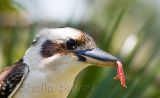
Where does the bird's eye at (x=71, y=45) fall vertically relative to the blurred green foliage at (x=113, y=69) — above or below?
above

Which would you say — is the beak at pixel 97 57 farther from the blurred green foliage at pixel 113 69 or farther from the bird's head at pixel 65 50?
the blurred green foliage at pixel 113 69

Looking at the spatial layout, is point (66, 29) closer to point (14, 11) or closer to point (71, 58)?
point (71, 58)

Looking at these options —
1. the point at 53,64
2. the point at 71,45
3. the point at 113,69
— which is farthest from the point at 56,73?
the point at 113,69

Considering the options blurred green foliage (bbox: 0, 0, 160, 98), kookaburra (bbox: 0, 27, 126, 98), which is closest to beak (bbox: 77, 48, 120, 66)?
kookaburra (bbox: 0, 27, 126, 98)

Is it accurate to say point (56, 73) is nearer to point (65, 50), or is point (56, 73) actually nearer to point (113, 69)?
point (65, 50)

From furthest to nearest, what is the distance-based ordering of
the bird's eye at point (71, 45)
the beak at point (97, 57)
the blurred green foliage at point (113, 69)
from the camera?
the blurred green foliage at point (113, 69), the bird's eye at point (71, 45), the beak at point (97, 57)

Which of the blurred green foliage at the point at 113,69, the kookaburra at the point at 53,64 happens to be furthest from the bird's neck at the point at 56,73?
the blurred green foliage at the point at 113,69

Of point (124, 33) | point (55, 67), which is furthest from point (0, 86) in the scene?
point (124, 33)
